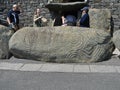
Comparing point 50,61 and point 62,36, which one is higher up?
point 62,36

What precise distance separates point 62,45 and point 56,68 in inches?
39.8

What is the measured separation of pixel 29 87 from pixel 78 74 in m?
1.73

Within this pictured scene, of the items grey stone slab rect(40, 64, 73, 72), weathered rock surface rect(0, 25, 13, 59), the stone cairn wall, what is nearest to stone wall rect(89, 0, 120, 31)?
the stone cairn wall

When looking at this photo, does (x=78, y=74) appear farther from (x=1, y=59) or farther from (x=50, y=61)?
(x=1, y=59)

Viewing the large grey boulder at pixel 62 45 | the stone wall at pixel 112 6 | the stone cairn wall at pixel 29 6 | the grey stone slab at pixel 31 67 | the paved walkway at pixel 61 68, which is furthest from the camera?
the stone cairn wall at pixel 29 6

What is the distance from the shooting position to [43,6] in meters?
19.4

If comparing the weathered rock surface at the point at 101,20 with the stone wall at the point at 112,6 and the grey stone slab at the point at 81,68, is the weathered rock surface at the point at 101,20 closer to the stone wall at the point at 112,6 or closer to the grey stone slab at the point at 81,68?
the stone wall at the point at 112,6

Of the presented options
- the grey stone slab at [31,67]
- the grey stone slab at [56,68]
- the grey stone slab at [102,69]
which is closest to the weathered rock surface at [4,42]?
the grey stone slab at [31,67]

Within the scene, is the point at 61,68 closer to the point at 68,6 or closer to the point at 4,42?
the point at 4,42

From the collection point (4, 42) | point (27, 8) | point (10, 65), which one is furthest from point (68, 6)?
point (10, 65)

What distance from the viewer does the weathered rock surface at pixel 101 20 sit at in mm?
16188

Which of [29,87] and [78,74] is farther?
[78,74]

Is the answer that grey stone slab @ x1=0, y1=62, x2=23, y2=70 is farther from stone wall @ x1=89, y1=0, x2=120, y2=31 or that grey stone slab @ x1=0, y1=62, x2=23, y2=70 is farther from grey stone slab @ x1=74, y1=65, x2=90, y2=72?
stone wall @ x1=89, y1=0, x2=120, y2=31

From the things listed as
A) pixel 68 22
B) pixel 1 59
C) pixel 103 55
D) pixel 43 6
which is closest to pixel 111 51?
pixel 103 55
